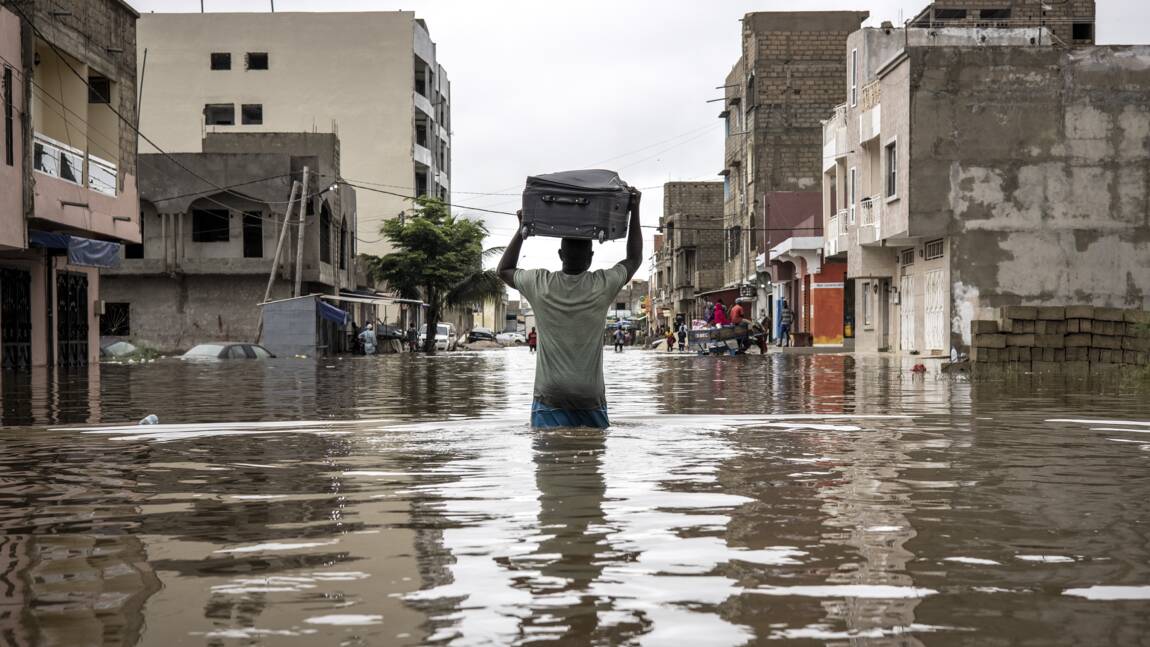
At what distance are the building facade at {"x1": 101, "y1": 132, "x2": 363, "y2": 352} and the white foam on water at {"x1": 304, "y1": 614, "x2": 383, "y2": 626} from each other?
44.5 metres

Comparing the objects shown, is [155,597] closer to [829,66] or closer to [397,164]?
[829,66]

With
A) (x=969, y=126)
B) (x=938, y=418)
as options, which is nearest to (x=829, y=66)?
(x=969, y=126)

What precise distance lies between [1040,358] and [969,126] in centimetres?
1006

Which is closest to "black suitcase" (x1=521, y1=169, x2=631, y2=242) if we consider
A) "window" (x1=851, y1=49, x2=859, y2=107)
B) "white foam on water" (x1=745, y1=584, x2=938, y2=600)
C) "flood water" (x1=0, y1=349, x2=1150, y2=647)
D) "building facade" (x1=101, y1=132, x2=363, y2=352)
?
"flood water" (x1=0, y1=349, x2=1150, y2=647)

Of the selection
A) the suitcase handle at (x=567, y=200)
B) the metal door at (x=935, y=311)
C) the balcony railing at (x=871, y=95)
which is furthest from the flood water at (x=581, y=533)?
the balcony railing at (x=871, y=95)

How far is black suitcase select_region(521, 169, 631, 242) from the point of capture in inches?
317

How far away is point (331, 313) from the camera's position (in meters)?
46.1

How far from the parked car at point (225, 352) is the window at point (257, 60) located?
36506 mm

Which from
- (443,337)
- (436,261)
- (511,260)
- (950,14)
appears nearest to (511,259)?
(511,260)

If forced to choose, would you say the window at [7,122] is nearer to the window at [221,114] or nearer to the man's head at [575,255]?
the man's head at [575,255]

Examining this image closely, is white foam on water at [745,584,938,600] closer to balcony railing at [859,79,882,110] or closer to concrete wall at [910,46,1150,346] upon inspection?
concrete wall at [910,46,1150,346]

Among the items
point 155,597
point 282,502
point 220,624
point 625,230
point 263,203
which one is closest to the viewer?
point 220,624

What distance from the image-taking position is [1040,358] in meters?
22.0

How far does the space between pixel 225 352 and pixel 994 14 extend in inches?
1203
